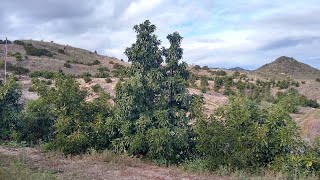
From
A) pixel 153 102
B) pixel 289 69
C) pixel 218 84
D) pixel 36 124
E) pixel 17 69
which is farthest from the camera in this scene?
pixel 289 69

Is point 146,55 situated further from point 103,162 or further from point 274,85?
point 274,85

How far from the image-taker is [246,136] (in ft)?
36.2

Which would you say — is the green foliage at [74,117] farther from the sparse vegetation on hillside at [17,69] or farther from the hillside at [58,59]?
the hillside at [58,59]

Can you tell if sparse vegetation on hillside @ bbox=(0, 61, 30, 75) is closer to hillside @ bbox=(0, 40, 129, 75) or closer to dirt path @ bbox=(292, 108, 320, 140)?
hillside @ bbox=(0, 40, 129, 75)

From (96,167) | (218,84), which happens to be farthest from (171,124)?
(218,84)

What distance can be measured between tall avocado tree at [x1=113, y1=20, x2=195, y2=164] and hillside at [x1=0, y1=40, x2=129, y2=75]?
130ft

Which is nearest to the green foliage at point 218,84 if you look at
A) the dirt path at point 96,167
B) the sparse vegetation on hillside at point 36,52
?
the sparse vegetation on hillside at point 36,52

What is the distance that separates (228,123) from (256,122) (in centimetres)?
70

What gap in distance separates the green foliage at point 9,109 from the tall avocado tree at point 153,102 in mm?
3974

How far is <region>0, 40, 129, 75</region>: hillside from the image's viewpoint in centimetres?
5225

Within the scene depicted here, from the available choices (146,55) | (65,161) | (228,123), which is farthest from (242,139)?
(65,161)

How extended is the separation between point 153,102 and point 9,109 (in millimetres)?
5164

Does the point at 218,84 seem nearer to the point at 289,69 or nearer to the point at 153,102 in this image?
the point at 153,102

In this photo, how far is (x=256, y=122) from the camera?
11.3m
